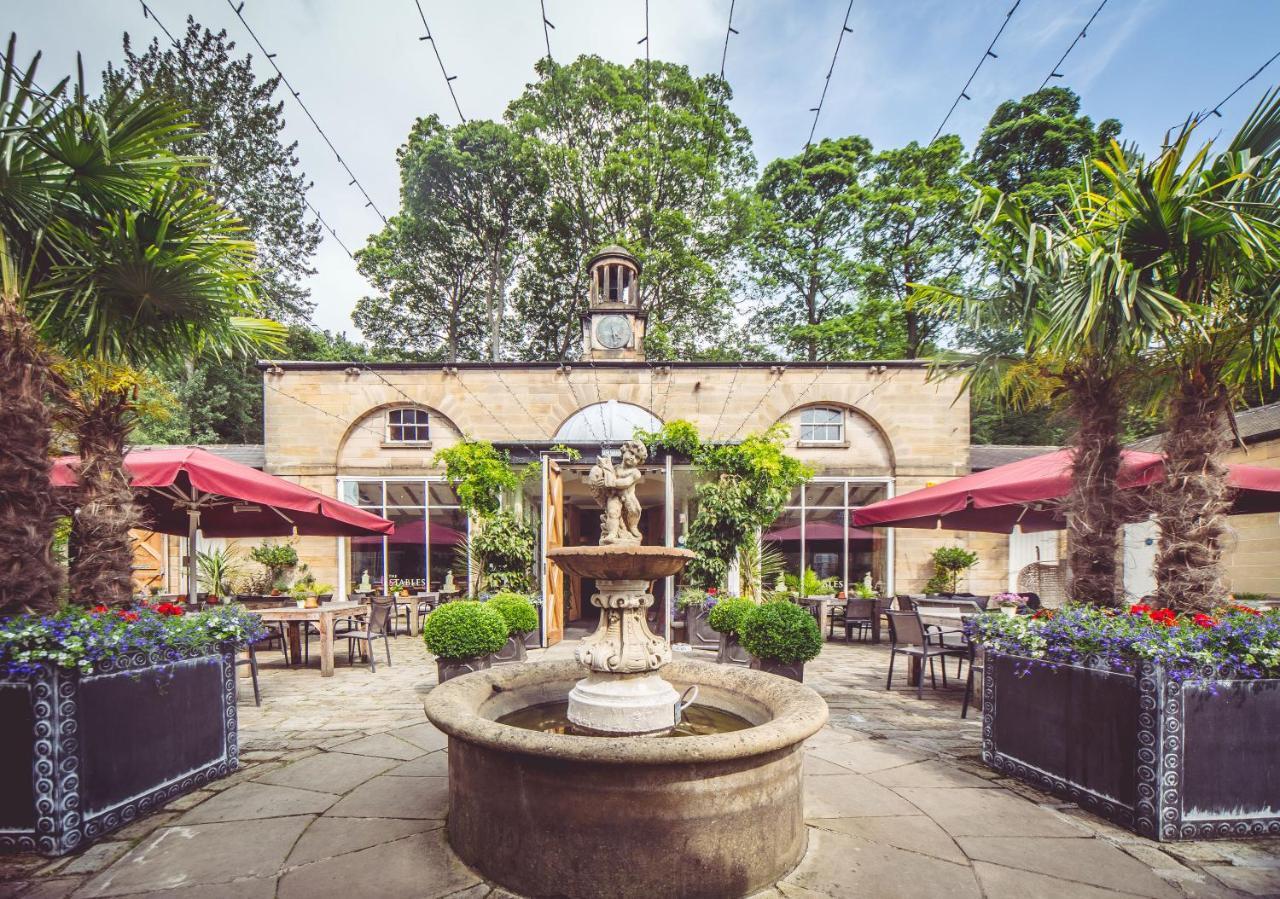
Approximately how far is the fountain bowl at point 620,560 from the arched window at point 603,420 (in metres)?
10.2

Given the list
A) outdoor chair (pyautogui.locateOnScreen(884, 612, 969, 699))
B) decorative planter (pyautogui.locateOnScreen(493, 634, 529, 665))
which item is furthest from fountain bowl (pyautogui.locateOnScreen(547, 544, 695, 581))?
decorative planter (pyautogui.locateOnScreen(493, 634, 529, 665))

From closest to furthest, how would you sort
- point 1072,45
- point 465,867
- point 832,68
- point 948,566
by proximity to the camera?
point 465,867
point 1072,45
point 832,68
point 948,566

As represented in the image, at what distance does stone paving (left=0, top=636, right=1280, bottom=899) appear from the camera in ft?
9.08

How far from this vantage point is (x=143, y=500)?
708cm

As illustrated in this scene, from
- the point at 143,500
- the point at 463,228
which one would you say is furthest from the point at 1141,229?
the point at 463,228

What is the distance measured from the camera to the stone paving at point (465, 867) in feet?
9.08

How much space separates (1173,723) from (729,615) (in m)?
4.29

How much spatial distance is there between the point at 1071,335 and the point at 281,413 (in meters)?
15.0

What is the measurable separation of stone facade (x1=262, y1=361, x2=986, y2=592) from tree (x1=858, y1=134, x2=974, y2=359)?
10715mm

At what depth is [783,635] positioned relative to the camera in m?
5.90

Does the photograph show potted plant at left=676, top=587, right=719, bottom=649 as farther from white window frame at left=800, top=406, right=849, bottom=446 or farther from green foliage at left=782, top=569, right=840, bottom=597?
white window frame at left=800, top=406, right=849, bottom=446

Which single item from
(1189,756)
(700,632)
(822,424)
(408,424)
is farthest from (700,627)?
(408,424)

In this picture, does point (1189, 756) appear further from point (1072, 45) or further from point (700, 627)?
point (700, 627)

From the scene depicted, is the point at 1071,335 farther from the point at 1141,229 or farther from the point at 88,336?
the point at 88,336
